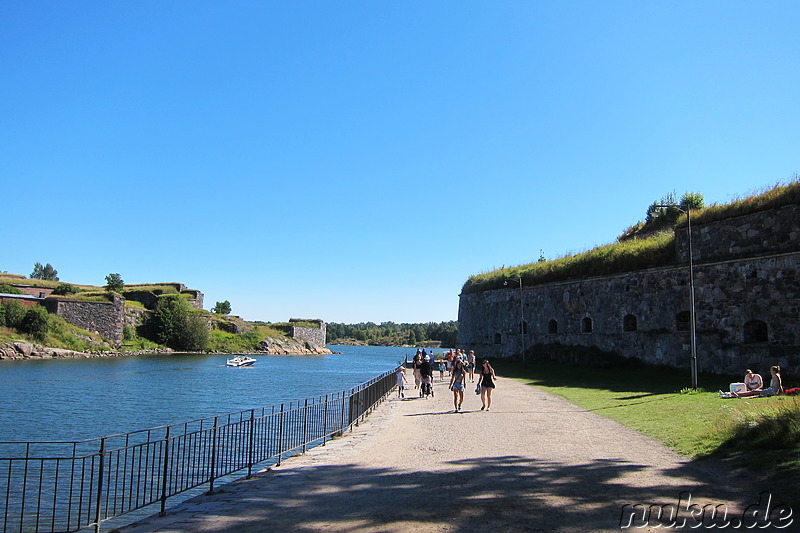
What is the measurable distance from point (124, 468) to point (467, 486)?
519 cm

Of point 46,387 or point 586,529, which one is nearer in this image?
point 586,529

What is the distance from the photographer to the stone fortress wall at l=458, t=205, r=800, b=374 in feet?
70.0

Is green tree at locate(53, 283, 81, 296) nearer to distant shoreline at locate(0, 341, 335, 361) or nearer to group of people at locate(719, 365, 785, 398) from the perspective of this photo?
distant shoreline at locate(0, 341, 335, 361)

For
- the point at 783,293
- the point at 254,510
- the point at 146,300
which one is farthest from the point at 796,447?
the point at 146,300

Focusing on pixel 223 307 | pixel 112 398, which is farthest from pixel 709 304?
pixel 223 307

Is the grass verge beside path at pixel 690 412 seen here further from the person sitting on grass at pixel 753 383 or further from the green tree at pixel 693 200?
the green tree at pixel 693 200

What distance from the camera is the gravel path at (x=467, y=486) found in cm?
631

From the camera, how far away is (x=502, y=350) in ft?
131

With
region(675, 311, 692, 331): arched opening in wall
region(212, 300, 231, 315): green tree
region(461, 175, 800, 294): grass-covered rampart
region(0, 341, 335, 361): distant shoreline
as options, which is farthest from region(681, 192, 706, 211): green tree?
region(212, 300, 231, 315): green tree

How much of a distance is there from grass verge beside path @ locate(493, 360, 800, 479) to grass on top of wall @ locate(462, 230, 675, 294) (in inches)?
221

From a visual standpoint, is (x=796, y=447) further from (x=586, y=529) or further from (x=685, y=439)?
(x=586, y=529)

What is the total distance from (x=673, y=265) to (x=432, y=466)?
2160cm

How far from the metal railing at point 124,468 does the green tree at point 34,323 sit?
161 ft

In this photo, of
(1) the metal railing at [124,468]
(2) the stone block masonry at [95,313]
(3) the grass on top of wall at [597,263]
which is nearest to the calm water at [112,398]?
(1) the metal railing at [124,468]
